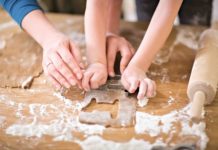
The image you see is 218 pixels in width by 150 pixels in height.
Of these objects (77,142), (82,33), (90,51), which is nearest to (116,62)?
(90,51)

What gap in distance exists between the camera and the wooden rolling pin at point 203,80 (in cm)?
76

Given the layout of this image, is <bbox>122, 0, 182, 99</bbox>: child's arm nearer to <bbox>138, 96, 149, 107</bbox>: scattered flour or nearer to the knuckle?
<bbox>138, 96, 149, 107</bbox>: scattered flour

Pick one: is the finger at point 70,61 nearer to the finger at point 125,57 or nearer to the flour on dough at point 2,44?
the finger at point 125,57

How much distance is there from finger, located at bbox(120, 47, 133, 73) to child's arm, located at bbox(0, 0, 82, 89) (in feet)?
0.40

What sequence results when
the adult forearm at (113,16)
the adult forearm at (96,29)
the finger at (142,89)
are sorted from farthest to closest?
1. the adult forearm at (113,16)
2. the adult forearm at (96,29)
3. the finger at (142,89)

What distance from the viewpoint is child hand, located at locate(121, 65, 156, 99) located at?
0.83 meters

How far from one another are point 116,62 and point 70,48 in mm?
159

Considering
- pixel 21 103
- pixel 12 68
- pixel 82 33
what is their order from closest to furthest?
1. pixel 21 103
2. pixel 12 68
3. pixel 82 33

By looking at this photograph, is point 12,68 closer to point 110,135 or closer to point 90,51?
point 90,51

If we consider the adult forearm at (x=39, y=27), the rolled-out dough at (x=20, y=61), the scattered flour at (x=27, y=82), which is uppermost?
the adult forearm at (x=39, y=27)

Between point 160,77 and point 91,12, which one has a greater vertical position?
point 91,12

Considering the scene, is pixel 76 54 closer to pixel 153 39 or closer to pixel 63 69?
pixel 63 69

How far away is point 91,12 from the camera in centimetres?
95

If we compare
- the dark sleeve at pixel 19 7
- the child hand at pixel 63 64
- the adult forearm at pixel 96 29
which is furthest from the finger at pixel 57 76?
the dark sleeve at pixel 19 7
